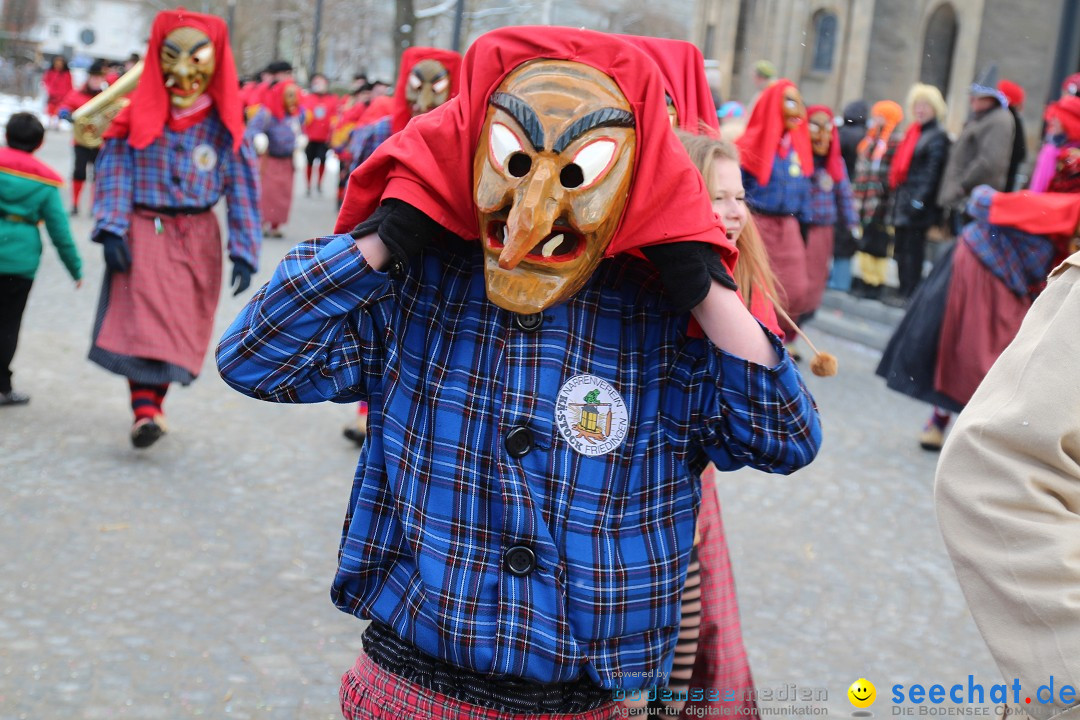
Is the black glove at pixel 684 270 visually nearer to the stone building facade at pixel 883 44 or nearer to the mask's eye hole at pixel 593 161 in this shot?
the mask's eye hole at pixel 593 161

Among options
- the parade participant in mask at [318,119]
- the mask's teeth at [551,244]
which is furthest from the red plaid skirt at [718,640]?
the parade participant in mask at [318,119]

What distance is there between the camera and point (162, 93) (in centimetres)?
567

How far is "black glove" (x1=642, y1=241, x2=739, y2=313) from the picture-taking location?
2051 mm

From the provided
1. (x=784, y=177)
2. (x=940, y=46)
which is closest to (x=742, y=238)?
(x=784, y=177)

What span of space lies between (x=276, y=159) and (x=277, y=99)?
39.4 inches

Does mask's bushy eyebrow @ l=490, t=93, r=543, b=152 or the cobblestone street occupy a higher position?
mask's bushy eyebrow @ l=490, t=93, r=543, b=152

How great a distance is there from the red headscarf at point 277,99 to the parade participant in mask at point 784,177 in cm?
825

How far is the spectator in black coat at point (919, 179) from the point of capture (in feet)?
38.1

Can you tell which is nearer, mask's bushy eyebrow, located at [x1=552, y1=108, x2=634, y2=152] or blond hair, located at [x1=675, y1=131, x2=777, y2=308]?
mask's bushy eyebrow, located at [x1=552, y1=108, x2=634, y2=152]

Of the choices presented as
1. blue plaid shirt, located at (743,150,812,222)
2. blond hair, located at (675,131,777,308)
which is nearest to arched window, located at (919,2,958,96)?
blue plaid shirt, located at (743,150,812,222)

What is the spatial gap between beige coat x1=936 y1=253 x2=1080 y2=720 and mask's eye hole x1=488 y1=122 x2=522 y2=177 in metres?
0.81

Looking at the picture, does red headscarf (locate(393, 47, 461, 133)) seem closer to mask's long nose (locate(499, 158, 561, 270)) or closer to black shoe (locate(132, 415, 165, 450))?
black shoe (locate(132, 415, 165, 450))

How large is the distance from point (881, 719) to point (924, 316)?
362cm

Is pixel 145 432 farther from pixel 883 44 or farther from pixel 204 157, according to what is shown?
pixel 883 44
